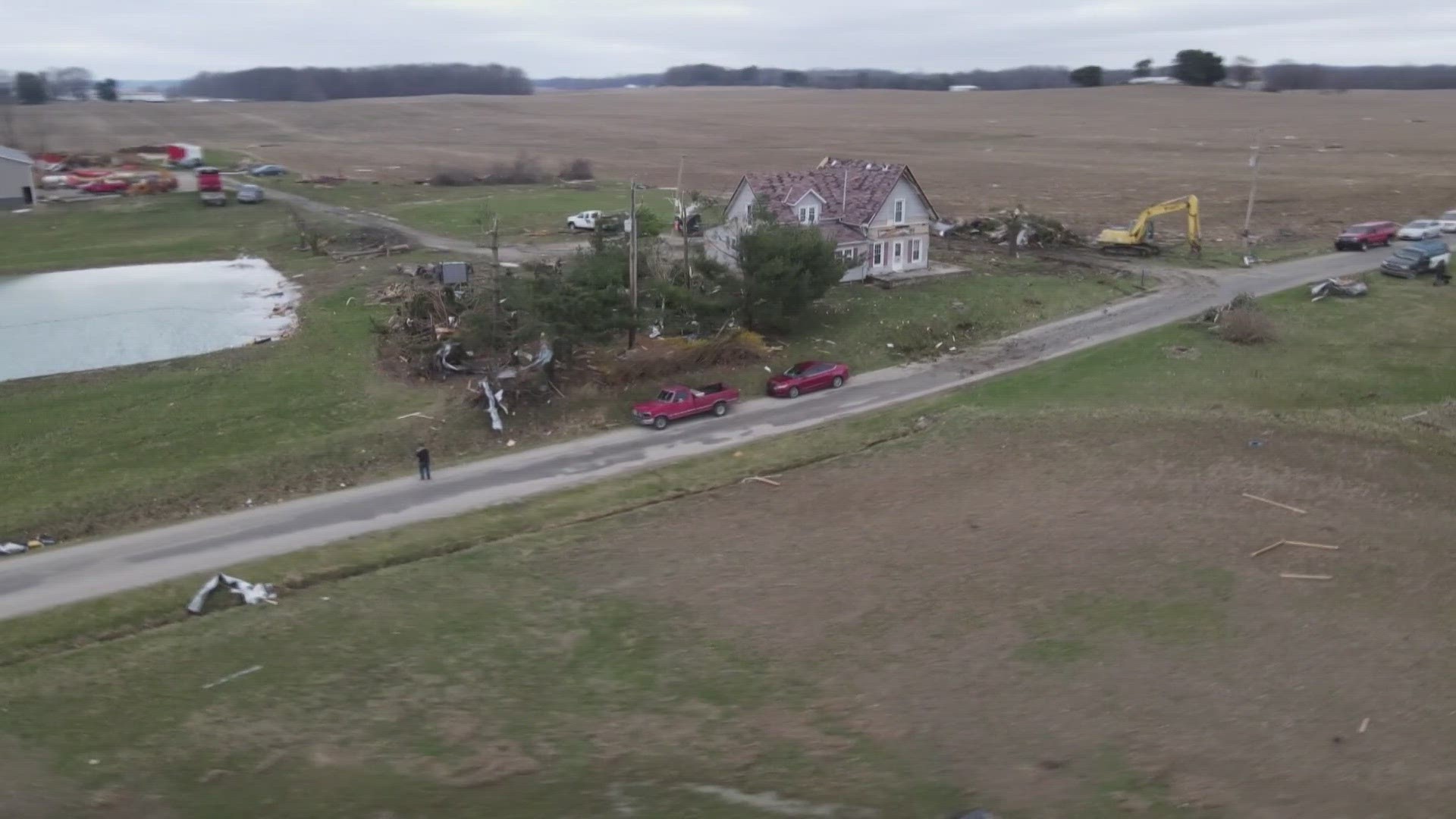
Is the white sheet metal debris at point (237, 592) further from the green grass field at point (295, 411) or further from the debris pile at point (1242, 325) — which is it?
the debris pile at point (1242, 325)

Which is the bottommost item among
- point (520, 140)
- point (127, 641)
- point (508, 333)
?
point (127, 641)

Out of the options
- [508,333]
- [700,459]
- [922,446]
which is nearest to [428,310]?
[508,333]

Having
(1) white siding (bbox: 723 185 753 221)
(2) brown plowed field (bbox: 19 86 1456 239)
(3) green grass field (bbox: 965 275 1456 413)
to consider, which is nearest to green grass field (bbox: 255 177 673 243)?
(2) brown plowed field (bbox: 19 86 1456 239)

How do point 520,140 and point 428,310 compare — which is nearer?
point 428,310

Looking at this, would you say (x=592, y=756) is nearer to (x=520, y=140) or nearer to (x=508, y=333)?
(x=508, y=333)

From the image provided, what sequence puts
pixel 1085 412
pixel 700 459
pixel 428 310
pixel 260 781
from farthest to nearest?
pixel 428 310
pixel 1085 412
pixel 700 459
pixel 260 781

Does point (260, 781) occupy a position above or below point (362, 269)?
below

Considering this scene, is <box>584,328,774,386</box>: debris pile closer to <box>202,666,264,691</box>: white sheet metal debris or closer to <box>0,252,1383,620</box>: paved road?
<box>0,252,1383,620</box>: paved road

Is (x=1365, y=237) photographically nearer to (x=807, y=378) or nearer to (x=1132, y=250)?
(x=1132, y=250)
